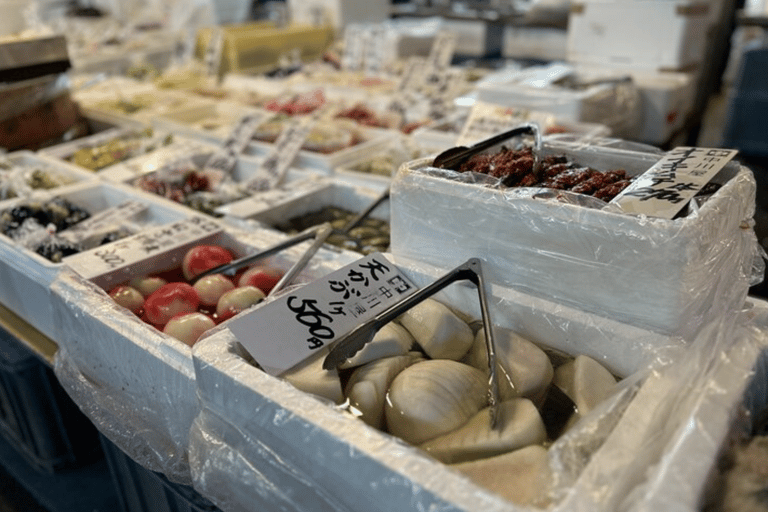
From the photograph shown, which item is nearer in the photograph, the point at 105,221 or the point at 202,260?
the point at 202,260

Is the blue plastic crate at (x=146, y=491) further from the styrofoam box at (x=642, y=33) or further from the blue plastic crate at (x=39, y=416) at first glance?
the styrofoam box at (x=642, y=33)

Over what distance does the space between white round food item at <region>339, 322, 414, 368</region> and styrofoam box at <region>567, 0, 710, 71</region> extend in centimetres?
308

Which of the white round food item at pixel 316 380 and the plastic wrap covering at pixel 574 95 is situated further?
the plastic wrap covering at pixel 574 95

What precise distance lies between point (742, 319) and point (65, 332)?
157 cm

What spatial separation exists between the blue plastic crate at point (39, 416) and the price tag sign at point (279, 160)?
3.27 feet

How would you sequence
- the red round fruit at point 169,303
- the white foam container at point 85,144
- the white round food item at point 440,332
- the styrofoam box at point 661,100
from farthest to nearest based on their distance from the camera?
the styrofoam box at point 661,100
the white foam container at point 85,144
the red round fruit at point 169,303
the white round food item at point 440,332

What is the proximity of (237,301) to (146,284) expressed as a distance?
1.09 ft

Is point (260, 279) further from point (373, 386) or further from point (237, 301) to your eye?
point (373, 386)

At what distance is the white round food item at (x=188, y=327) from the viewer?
142cm

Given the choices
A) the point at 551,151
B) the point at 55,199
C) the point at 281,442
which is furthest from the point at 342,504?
the point at 55,199

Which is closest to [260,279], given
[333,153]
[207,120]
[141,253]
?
[141,253]

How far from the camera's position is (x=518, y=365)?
1.19 meters

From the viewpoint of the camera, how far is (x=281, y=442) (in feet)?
3.41

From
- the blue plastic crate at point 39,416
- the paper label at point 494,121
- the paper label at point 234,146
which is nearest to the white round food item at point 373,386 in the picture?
the blue plastic crate at point 39,416
